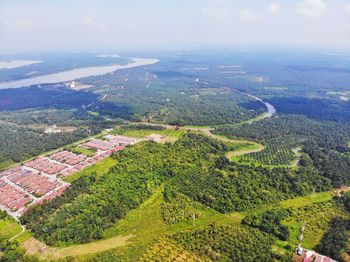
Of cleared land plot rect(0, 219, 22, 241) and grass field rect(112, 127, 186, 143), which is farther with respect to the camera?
grass field rect(112, 127, 186, 143)

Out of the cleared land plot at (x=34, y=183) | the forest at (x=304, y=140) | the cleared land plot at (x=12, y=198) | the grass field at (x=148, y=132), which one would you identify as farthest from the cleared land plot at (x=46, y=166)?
the forest at (x=304, y=140)

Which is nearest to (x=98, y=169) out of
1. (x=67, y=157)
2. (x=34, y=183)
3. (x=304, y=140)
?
(x=34, y=183)

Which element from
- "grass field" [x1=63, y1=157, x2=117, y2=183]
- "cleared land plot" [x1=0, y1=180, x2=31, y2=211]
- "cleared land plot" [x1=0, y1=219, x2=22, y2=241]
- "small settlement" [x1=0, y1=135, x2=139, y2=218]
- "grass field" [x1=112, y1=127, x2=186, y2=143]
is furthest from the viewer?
"grass field" [x1=112, y1=127, x2=186, y2=143]

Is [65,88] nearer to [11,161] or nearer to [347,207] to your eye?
[11,161]

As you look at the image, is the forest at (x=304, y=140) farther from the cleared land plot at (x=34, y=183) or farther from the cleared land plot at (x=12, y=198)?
the cleared land plot at (x=12, y=198)

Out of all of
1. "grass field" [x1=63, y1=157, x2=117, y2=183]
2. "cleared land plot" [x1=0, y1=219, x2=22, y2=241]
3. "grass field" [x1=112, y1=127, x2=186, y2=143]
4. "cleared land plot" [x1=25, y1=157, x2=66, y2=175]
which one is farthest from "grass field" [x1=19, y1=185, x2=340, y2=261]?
"grass field" [x1=112, y1=127, x2=186, y2=143]

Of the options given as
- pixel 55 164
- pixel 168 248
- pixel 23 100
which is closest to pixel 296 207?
pixel 168 248

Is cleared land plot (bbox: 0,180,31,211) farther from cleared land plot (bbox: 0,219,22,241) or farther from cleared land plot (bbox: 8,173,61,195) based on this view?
cleared land plot (bbox: 0,219,22,241)
